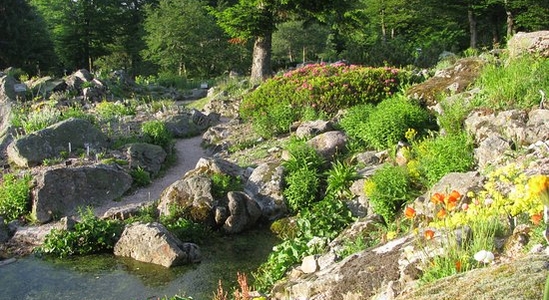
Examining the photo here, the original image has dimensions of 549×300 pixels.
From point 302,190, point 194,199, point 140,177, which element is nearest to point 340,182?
point 302,190

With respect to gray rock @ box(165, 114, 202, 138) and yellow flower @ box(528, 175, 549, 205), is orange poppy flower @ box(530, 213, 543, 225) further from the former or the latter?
gray rock @ box(165, 114, 202, 138)

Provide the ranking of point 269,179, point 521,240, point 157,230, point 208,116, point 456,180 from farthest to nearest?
point 208,116, point 269,179, point 157,230, point 456,180, point 521,240

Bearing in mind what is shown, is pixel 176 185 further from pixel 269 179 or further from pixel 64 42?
pixel 64 42

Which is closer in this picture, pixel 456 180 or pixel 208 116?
pixel 456 180

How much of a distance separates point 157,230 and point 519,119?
214 inches

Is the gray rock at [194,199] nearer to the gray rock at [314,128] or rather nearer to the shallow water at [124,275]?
the shallow water at [124,275]

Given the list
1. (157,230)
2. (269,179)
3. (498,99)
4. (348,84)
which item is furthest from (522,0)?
(157,230)

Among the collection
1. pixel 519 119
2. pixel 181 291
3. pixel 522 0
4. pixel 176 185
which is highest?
pixel 522 0

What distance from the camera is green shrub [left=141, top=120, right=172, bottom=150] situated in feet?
44.3

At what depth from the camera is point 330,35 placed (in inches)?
1309

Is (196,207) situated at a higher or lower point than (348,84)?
lower

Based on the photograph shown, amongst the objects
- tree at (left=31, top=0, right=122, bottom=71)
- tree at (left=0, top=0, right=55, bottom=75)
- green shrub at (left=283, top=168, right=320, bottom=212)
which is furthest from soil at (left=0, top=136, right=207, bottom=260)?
tree at (left=31, top=0, right=122, bottom=71)

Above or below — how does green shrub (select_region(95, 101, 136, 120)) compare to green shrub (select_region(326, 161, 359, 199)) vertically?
above

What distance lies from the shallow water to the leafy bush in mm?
181
